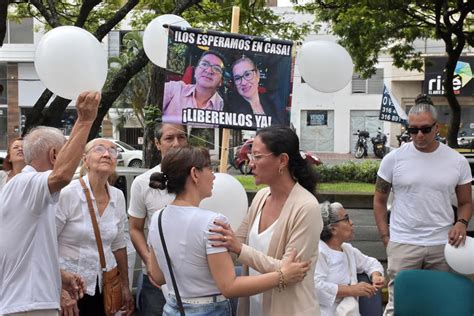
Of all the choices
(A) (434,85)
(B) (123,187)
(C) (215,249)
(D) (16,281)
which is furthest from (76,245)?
(A) (434,85)

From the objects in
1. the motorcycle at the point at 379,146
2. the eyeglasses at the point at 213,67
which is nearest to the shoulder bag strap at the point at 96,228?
the eyeglasses at the point at 213,67

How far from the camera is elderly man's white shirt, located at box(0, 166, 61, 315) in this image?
2896mm

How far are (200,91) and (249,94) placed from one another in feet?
1.03

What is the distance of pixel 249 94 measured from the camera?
4.07 meters

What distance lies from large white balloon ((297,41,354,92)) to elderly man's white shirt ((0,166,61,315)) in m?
2.13

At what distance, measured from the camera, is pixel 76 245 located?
142 inches

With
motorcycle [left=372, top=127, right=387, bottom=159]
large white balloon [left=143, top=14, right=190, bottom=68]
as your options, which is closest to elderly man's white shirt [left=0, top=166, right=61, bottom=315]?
large white balloon [left=143, top=14, right=190, bottom=68]

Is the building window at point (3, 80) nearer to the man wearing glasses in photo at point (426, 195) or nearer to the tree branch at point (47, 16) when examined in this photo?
the tree branch at point (47, 16)

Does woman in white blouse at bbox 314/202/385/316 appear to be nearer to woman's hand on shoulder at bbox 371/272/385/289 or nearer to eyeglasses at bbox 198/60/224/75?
woman's hand on shoulder at bbox 371/272/385/289

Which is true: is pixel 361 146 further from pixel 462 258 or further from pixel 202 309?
pixel 202 309

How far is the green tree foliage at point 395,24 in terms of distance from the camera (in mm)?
13343

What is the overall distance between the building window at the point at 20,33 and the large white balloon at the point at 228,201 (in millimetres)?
34266

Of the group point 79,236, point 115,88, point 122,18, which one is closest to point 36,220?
point 79,236

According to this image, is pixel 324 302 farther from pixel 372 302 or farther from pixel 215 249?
pixel 215 249
